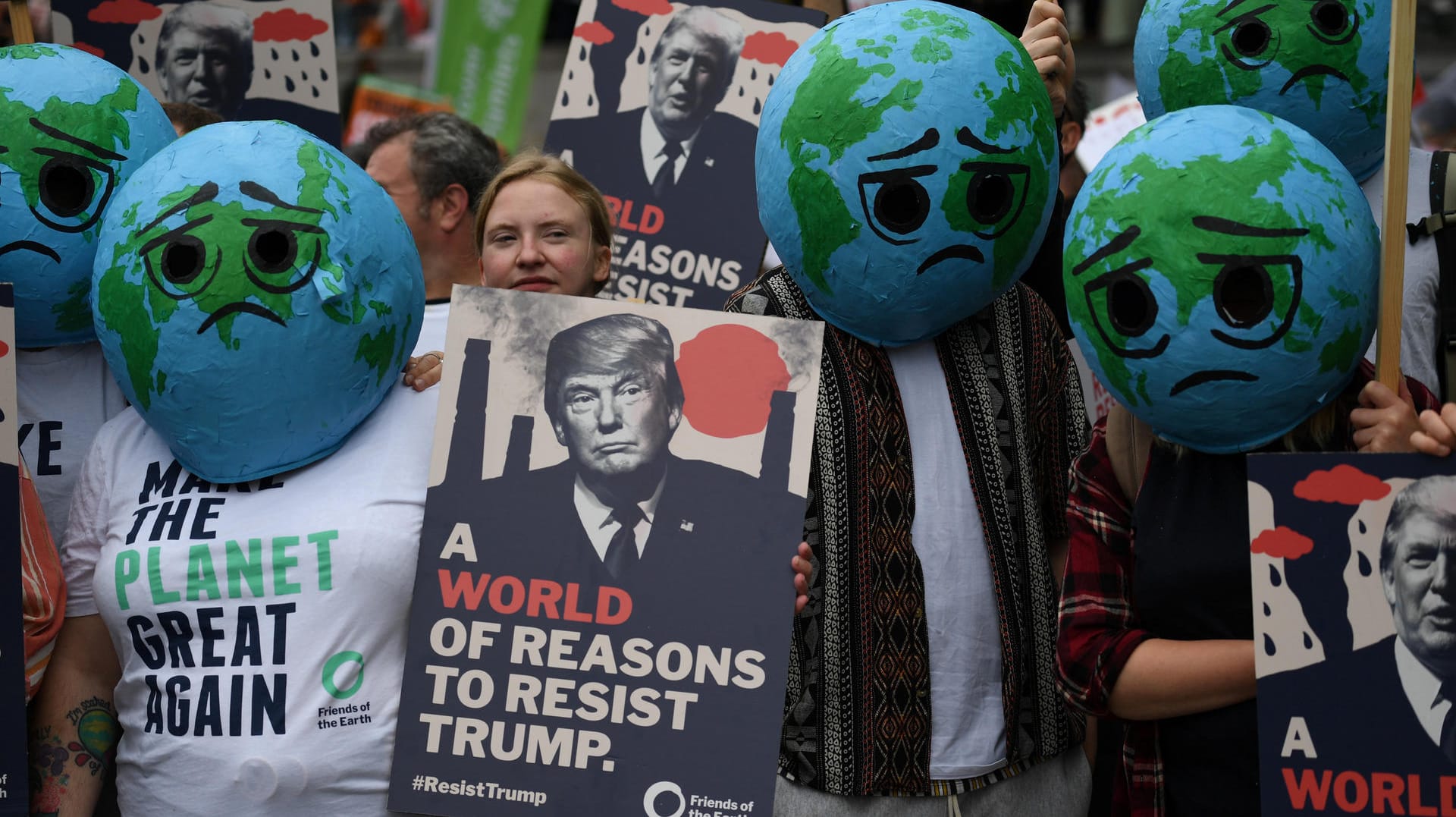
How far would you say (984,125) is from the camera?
266 cm

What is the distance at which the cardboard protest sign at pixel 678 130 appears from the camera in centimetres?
401

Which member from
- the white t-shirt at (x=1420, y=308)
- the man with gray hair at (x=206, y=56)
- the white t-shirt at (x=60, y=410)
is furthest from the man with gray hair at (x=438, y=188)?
the white t-shirt at (x=1420, y=308)

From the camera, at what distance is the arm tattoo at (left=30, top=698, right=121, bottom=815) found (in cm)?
279

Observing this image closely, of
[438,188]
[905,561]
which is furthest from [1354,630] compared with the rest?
[438,188]

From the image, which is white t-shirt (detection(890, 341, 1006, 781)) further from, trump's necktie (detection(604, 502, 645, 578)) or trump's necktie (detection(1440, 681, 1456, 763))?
trump's necktie (detection(1440, 681, 1456, 763))

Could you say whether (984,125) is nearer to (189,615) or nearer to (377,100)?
(189,615)

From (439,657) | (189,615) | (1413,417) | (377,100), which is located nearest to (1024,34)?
(1413,417)

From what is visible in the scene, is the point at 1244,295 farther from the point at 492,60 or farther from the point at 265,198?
the point at 492,60

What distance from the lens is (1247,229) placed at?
2287 mm

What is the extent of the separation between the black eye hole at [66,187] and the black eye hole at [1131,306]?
74.0 inches

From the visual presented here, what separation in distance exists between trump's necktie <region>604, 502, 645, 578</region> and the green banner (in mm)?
5331

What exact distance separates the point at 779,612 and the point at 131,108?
1609 mm

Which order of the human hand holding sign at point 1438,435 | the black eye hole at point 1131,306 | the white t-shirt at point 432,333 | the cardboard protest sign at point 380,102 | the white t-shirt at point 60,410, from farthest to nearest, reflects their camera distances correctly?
the cardboard protest sign at point 380,102 → the white t-shirt at point 432,333 → the white t-shirt at point 60,410 → the black eye hole at point 1131,306 → the human hand holding sign at point 1438,435

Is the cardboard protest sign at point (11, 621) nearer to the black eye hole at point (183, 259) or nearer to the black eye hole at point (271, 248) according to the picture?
the black eye hole at point (183, 259)
